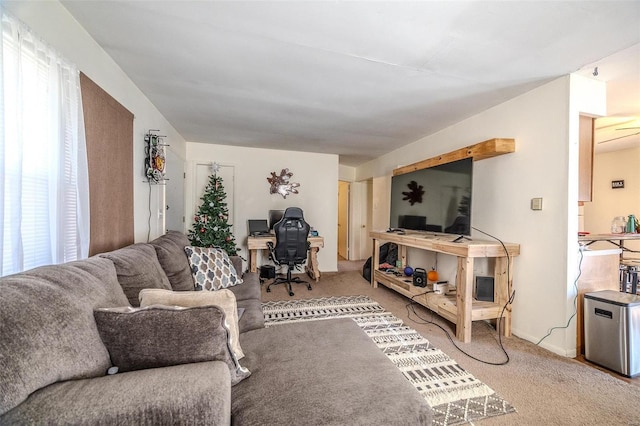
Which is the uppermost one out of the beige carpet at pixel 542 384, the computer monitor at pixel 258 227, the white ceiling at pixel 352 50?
the white ceiling at pixel 352 50

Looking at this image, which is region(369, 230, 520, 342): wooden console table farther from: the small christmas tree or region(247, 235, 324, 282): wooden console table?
the small christmas tree

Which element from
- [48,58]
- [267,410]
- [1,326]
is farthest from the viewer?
[48,58]

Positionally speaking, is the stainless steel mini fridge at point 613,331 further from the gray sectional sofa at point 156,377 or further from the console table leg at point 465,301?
the gray sectional sofa at point 156,377

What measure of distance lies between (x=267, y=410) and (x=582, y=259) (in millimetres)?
2723

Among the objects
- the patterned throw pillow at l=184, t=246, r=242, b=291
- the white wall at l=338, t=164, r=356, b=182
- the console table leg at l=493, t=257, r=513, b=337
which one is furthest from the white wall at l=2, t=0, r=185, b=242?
the white wall at l=338, t=164, r=356, b=182

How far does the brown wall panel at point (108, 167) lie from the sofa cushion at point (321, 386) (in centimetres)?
134

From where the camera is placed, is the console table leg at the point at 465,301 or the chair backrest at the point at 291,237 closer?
the console table leg at the point at 465,301

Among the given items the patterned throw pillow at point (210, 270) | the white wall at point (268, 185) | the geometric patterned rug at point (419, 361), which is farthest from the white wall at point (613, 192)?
the patterned throw pillow at point (210, 270)

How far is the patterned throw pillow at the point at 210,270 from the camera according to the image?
7.57 ft

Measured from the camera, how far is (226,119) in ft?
10.7

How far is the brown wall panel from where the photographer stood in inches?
66.9

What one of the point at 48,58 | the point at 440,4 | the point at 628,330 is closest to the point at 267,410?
the point at 48,58

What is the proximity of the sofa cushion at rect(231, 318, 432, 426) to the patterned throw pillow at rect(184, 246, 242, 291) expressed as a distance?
3.74 ft

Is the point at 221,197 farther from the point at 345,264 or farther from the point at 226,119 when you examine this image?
the point at 345,264
